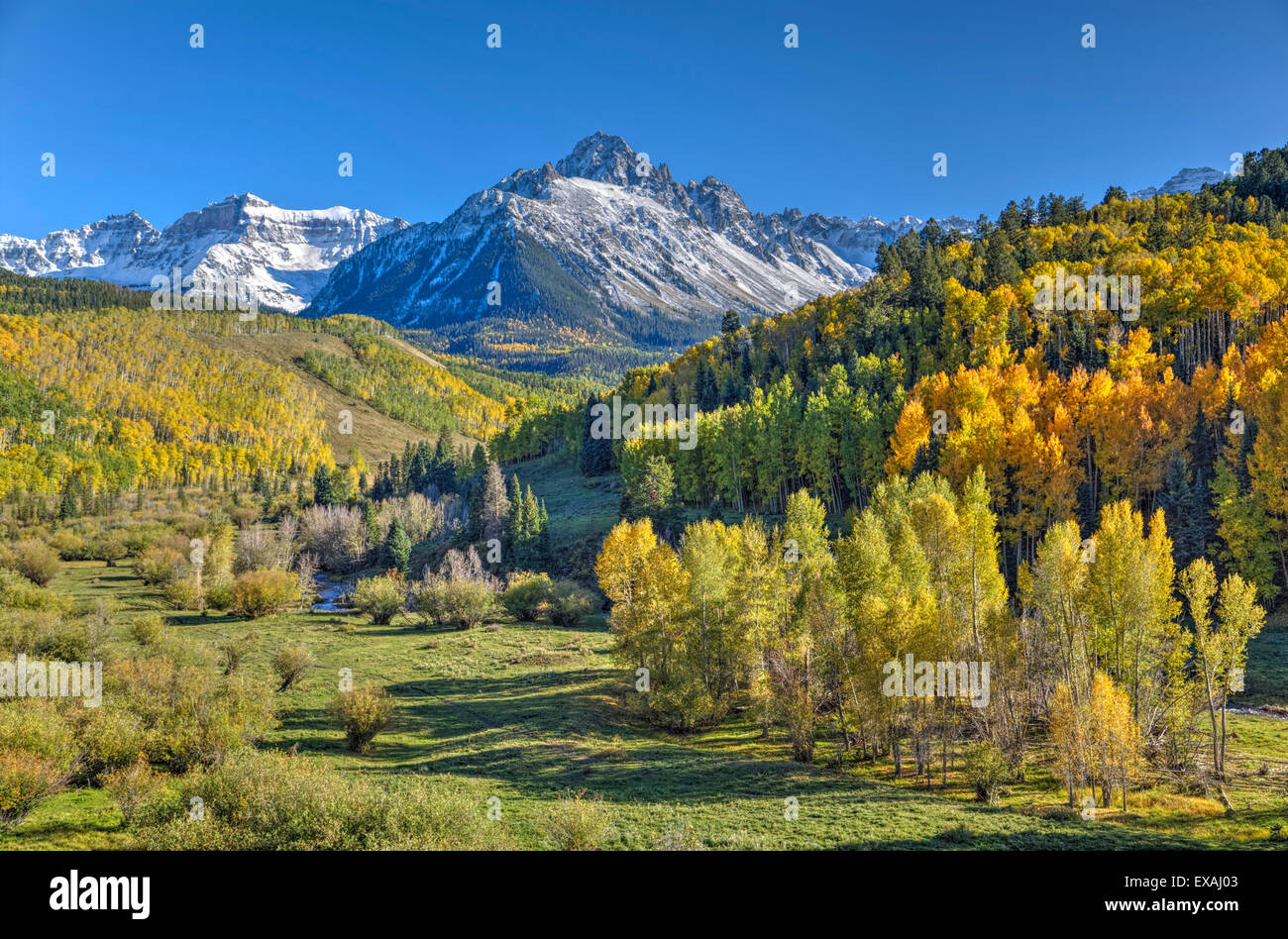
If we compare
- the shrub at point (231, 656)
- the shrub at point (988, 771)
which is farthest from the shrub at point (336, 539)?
the shrub at point (988, 771)

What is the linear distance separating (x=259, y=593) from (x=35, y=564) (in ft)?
127

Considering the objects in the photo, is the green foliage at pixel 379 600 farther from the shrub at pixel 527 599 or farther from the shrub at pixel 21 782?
the shrub at pixel 21 782

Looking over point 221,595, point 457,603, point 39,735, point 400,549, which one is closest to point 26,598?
point 221,595

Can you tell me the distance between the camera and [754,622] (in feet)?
140

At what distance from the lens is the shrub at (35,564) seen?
82.6 m

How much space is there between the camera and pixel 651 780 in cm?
3152

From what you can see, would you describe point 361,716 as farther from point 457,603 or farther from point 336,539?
point 336,539

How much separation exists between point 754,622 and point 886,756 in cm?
1060

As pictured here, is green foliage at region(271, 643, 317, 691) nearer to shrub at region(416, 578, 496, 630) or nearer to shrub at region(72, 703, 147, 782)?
shrub at region(72, 703, 147, 782)

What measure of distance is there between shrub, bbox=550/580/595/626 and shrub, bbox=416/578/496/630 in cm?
760

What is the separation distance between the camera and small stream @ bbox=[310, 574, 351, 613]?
83.1 m

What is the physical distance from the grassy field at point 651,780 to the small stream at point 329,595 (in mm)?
26090

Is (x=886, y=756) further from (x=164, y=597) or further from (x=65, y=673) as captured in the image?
(x=164, y=597)

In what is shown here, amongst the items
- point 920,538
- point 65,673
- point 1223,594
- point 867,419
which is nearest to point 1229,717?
point 1223,594
